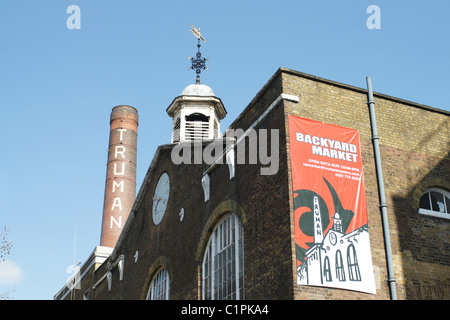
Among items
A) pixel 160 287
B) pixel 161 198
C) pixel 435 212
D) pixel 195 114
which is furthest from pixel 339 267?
pixel 195 114

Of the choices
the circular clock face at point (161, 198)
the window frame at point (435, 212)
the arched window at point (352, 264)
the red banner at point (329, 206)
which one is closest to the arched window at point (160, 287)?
the circular clock face at point (161, 198)

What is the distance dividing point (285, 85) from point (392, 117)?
10.7ft

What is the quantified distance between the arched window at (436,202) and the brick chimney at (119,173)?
26557mm

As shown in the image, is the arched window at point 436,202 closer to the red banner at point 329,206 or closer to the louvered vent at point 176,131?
the red banner at point 329,206

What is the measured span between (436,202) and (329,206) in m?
3.78

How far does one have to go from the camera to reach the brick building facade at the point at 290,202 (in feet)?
47.1

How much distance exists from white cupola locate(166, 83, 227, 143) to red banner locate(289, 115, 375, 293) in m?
11.2

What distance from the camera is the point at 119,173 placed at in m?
42.6

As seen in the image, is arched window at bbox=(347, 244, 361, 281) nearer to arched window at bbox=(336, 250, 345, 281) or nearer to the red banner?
the red banner

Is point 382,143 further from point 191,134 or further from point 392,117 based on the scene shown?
point 191,134

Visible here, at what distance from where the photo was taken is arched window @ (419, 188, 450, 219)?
16.0 m

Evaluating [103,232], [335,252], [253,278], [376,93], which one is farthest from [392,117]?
[103,232]

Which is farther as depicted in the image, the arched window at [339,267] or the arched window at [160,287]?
the arched window at [160,287]
